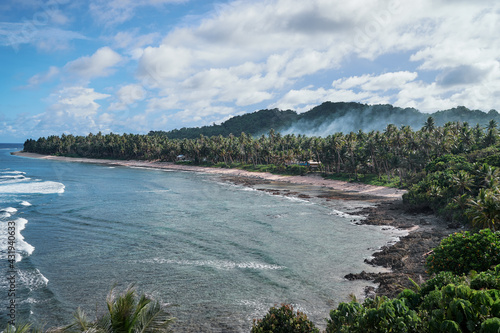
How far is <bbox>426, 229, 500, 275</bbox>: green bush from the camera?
61.9ft

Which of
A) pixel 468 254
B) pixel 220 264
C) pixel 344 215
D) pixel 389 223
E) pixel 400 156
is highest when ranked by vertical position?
pixel 400 156

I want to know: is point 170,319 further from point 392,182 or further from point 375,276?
point 392,182

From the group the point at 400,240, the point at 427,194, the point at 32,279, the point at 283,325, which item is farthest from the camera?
the point at 427,194

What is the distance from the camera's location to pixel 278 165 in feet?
396

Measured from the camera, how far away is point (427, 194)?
5188 cm

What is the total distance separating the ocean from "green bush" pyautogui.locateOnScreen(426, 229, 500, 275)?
24.4ft

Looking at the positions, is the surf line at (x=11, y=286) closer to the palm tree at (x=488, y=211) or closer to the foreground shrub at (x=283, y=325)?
the foreground shrub at (x=283, y=325)

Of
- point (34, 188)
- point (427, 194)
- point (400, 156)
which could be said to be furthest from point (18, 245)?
point (400, 156)

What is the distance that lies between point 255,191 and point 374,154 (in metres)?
38.4

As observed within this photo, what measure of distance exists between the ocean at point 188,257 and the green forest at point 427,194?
672 cm

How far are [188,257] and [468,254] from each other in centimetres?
2332

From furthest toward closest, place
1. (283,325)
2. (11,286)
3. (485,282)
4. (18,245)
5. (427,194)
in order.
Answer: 1. (427,194)
2. (18,245)
3. (11,286)
4. (283,325)
5. (485,282)

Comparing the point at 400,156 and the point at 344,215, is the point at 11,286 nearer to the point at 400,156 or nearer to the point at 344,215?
the point at 344,215

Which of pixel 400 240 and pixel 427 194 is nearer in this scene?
pixel 400 240
